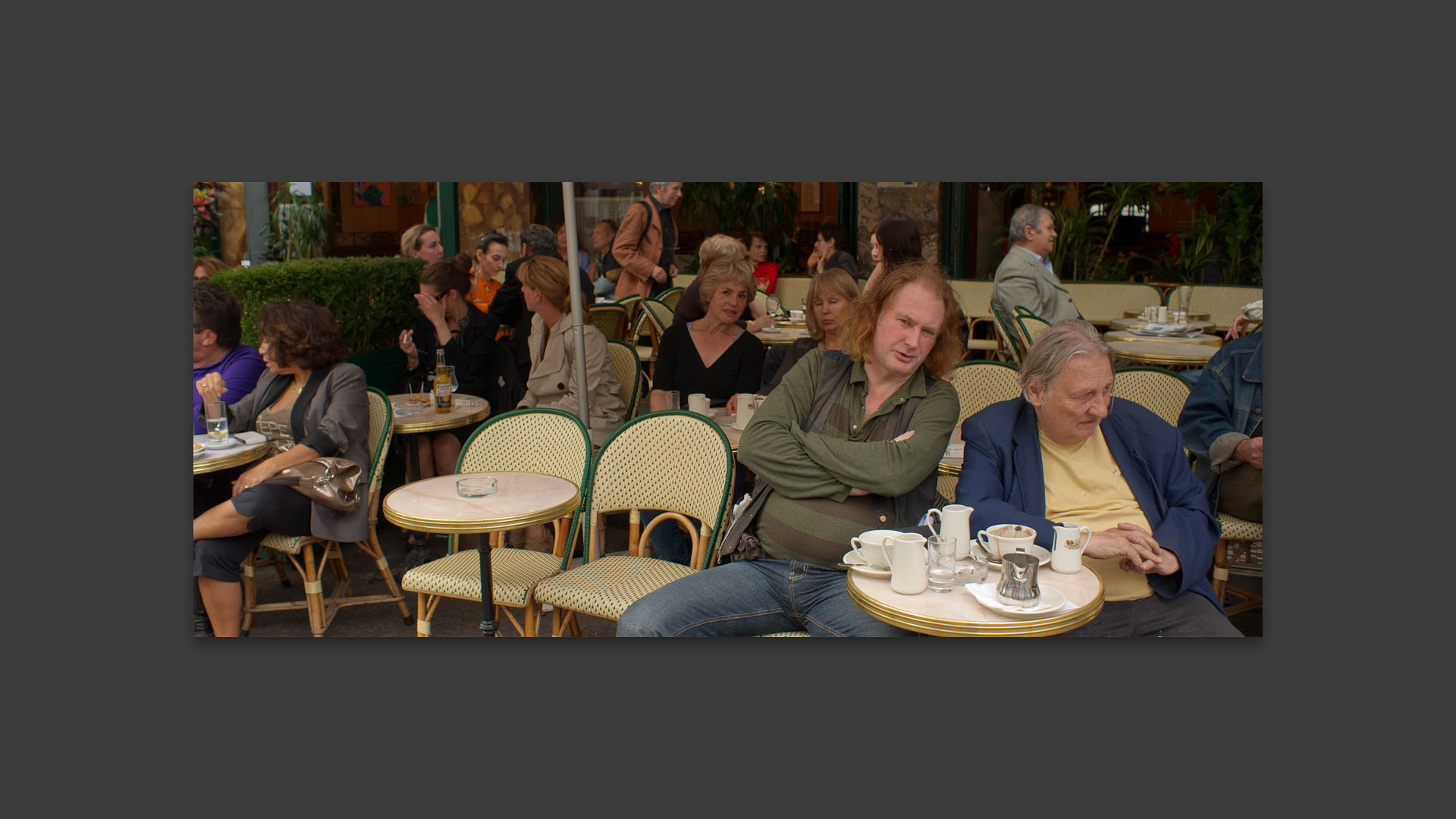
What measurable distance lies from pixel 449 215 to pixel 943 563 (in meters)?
8.44

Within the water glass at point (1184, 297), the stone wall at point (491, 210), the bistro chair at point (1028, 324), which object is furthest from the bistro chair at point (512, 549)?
the stone wall at point (491, 210)

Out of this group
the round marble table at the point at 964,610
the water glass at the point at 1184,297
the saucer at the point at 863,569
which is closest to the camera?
the round marble table at the point at 964,610

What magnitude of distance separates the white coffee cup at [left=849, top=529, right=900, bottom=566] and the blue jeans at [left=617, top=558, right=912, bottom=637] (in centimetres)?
38

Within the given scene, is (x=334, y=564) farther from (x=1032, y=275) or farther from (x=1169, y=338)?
(x=1169, y=338)

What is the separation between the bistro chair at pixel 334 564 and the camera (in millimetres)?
3906

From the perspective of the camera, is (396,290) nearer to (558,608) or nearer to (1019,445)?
(558,608)

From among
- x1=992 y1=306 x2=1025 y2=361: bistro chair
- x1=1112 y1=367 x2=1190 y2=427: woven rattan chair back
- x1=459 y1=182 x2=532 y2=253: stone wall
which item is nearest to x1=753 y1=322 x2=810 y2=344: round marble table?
x1=992 y1=306 x2=1025 y2=361: bistro chair

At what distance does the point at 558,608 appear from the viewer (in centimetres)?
339

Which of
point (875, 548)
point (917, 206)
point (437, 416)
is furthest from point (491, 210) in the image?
point (875, 548)

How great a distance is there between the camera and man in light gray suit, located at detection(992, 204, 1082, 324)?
5.84 metres

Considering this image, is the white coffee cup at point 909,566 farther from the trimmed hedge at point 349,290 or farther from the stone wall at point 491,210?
the stone wall at point 491,210

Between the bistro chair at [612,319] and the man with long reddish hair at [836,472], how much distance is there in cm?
432

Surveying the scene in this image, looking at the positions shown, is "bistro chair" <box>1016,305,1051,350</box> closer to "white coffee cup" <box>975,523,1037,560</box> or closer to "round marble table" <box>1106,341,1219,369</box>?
"round marble table" <box>1106,341,1219,369</box>

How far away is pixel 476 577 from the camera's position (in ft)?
11.3
